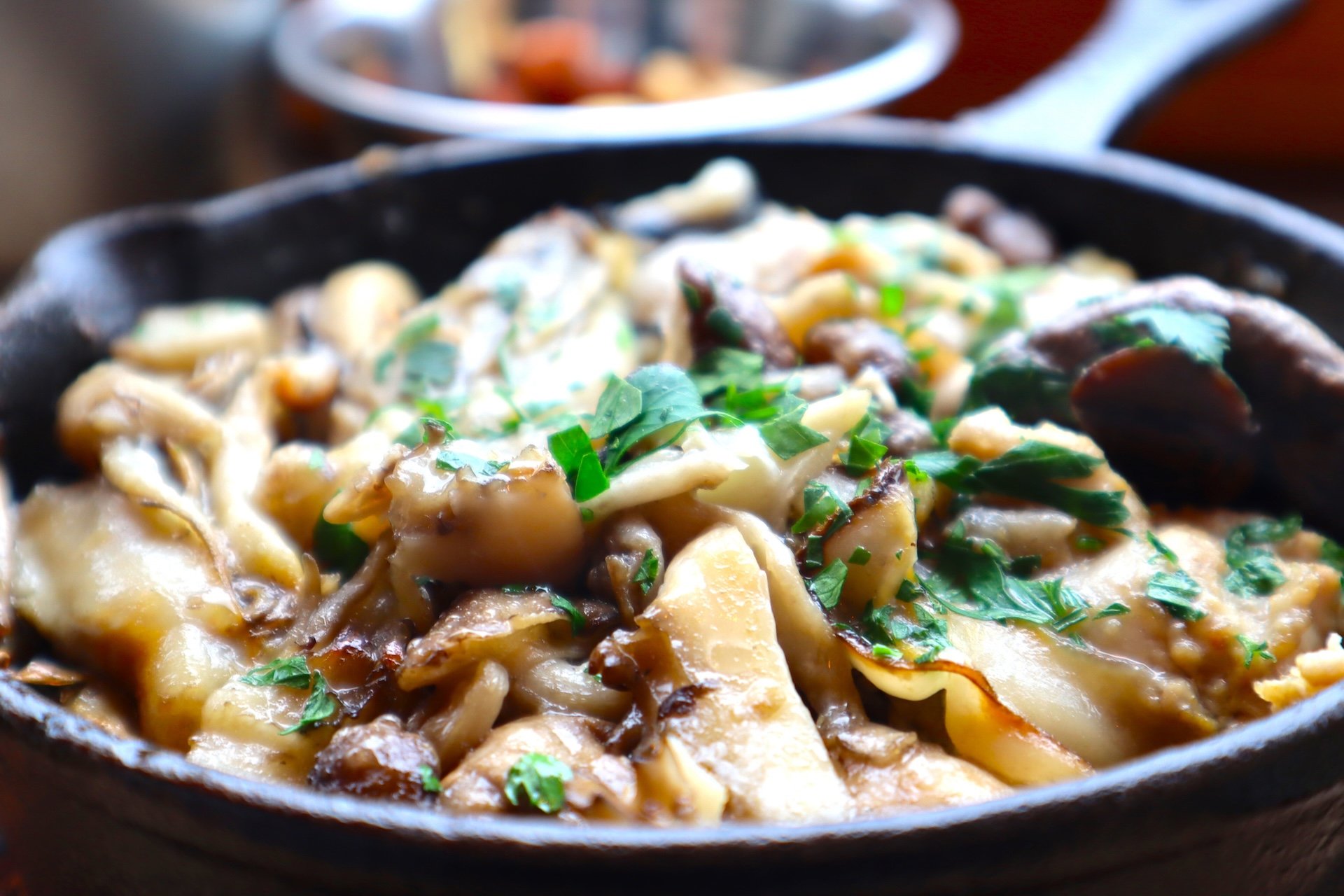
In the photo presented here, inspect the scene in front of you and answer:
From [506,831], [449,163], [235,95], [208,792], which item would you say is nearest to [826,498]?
[506,831]

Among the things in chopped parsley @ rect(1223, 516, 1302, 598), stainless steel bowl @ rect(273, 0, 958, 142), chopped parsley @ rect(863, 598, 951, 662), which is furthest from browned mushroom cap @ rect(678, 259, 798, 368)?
stainless steel bowl @ rect(273, 0, 958, 142)

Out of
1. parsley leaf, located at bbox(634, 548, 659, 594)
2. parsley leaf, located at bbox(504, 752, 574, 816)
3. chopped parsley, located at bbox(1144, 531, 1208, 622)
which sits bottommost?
chopped parsley, located at bbox(1144, 531, 1208, 622)

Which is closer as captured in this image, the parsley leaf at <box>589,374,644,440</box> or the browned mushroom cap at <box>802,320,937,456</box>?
the parsley leaf at <box>589,374,644,440</box>

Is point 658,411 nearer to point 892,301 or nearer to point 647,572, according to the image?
point 647,572

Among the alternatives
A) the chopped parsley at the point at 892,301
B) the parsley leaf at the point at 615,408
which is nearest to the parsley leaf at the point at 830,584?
the parsley leaf at the point at 615,408

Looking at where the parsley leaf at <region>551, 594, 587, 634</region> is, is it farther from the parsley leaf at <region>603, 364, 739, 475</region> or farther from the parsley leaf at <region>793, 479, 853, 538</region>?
the parsley leaf at <region>793, 479, 853, 538</region>

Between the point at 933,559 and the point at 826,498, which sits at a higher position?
the point at 826,498

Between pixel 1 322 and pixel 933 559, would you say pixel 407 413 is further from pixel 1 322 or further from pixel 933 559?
A: pixel 933 559
